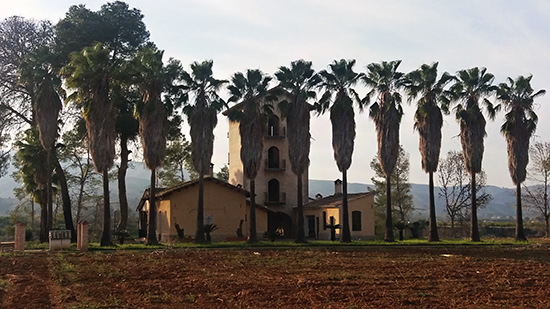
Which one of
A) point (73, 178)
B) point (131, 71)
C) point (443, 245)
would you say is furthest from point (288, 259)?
point (73, 178)

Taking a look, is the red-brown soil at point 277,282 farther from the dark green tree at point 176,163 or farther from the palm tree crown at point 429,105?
the dark green tree at point 176,163

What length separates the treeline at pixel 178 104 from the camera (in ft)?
127

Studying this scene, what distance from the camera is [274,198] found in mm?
54438

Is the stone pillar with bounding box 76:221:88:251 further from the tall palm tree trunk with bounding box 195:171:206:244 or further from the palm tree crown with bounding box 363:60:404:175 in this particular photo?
the palm tree crown with bounding box 363:60:404:175

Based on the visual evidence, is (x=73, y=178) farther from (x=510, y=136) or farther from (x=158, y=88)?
(x=510, y=136)

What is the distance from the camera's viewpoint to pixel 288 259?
2670cm

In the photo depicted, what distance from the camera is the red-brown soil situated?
14.9 metres

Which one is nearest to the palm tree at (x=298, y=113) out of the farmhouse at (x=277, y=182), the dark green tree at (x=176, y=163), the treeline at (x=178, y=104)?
the treeline at (x=178, y=104)

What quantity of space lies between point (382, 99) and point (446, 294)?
28963 mm

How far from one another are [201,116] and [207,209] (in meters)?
7.94

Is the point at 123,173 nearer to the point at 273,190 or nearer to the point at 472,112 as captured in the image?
the point at 273,190

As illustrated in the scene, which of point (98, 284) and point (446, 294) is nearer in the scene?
point (446, 294)

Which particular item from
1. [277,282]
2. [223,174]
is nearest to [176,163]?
[223,174]

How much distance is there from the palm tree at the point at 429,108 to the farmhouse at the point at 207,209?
13.7 m
